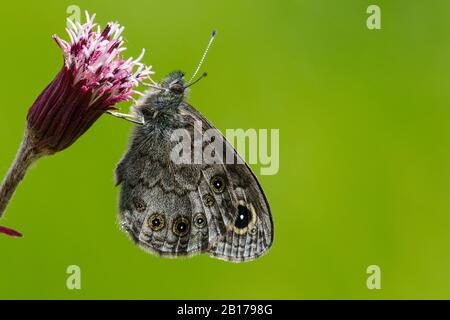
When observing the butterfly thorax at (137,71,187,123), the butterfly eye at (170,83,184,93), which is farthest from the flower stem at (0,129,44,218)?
the butterfly eye at (170,83,184,93)

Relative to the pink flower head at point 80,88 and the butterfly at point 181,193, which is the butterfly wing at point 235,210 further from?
the pink flower head at point 80,88

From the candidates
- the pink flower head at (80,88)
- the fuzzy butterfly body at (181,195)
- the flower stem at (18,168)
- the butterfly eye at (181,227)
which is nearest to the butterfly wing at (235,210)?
the fuzzy butterfly body at (181,195)

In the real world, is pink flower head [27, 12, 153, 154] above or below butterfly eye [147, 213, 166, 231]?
above

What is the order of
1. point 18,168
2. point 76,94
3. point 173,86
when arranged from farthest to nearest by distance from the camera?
point 173,86 → point 76,94 → point 18,168

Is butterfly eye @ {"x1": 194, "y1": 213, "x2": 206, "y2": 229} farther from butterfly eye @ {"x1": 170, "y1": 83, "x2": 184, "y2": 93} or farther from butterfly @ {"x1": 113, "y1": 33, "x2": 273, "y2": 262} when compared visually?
butterfly eye @ {"x1": 170, "y1": 83, "x2": 184, "y2": 93}

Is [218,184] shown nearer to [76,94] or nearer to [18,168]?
[76,94]

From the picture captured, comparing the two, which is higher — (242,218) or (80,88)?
(80,88)

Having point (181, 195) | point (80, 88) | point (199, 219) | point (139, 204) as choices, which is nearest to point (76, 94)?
point (80, 88)
